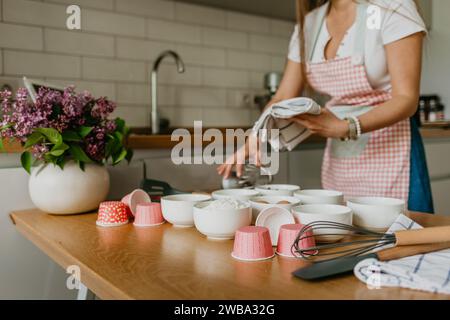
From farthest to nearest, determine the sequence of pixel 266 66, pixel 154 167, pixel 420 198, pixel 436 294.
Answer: pixel 266 66 → pixel 154 167 → pixel 420 198 → pixel 436 294

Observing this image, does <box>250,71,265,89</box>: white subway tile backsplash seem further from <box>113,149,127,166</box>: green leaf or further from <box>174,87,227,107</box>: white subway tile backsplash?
<box>113,149,127,166</box>: green leaf

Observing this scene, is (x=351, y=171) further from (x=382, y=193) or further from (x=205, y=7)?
(x=205, y=7)

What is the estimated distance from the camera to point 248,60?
2.25 m

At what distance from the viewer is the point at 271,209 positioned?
66 cm

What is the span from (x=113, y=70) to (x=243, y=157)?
40.1 inches

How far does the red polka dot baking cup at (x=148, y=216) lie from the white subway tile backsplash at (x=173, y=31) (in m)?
1.30

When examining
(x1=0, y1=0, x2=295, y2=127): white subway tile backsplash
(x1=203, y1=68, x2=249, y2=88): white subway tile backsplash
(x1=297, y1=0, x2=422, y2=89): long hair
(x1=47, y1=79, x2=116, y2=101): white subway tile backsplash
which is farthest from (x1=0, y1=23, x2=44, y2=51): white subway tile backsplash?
(x1=297, y1=0, x2=422, y2=89): long hair

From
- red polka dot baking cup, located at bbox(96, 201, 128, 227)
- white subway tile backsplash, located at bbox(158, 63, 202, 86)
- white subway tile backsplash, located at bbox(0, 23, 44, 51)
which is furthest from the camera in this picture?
white subway tile backsplash, located at bbox(158, 63, 202, 86)

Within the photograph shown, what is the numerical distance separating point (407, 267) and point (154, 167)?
914 millimetres

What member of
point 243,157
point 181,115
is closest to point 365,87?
point 243,157

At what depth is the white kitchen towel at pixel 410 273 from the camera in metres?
0.47

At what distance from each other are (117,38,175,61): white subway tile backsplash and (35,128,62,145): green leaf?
3.44ft

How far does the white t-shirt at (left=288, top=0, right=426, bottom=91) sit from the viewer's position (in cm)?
104
